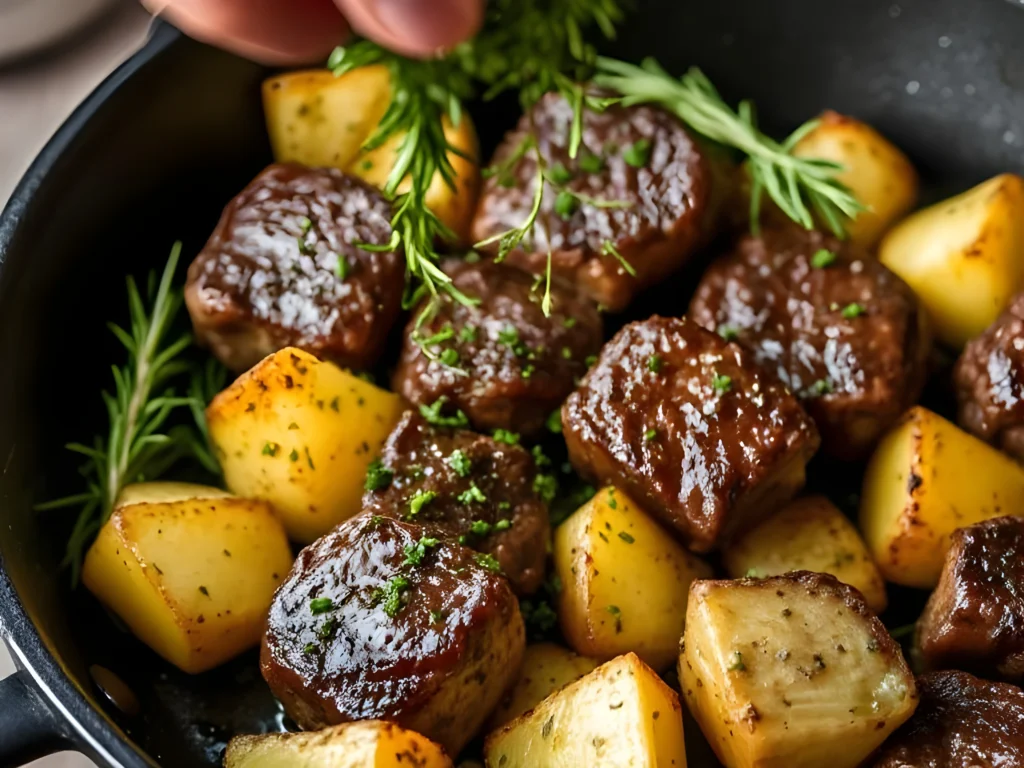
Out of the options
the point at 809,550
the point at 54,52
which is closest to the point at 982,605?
the point at 809,550

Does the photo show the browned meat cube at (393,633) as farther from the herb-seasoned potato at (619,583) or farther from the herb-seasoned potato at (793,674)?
the herb-seasoned potato at (793,674)

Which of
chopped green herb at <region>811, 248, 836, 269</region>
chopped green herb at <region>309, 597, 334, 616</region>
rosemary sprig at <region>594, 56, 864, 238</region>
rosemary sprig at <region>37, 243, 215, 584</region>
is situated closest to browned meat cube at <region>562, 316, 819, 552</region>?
chopped green herb at <region>811, 248, 836, 269</region>

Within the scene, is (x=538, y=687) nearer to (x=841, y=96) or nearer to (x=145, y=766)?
(x=145, y=766)

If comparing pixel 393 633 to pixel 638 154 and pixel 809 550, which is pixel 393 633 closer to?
pixel 809 550

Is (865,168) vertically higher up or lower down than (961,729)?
higher up

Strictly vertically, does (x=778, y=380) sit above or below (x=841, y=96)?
below

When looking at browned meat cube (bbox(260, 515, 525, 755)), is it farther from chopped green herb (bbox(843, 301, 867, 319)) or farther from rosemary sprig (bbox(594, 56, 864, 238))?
rosemary sprig (bbox(594, 56, 864, 238))

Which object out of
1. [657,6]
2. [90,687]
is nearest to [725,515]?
[90,687]
